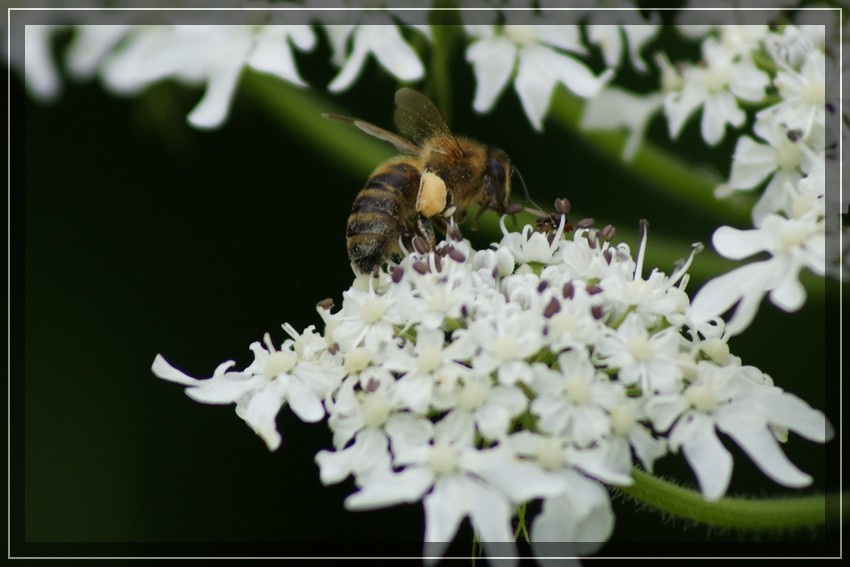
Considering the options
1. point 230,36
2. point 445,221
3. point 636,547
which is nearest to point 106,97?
point 230,36

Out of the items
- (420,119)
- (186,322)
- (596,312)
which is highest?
(420,119)

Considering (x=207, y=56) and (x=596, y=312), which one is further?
(x=207, y=56)

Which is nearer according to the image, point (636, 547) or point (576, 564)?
point (576, 564)

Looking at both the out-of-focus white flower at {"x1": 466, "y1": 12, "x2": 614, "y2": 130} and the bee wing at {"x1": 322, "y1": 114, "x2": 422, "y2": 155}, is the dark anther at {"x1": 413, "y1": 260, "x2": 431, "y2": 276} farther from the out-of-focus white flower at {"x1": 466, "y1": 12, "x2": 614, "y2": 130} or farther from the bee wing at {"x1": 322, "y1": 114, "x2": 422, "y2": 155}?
the out-of-focus white flower at {"x1": 466, "y1": 12, "x2": 614, "y2": 130}

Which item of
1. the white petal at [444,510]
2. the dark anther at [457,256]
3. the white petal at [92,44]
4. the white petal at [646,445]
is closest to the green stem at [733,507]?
the white petal at [646,445]

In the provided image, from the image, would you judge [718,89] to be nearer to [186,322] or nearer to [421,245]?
[421,245]

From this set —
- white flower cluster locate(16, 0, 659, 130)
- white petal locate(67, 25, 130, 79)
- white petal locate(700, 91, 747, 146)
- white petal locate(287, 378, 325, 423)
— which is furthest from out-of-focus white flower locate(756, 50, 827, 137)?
white petal locate(67, 25, 130, 79)

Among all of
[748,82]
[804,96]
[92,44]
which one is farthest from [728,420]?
[92,44]

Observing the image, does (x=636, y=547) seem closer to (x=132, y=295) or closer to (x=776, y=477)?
(x=776, y=477)
